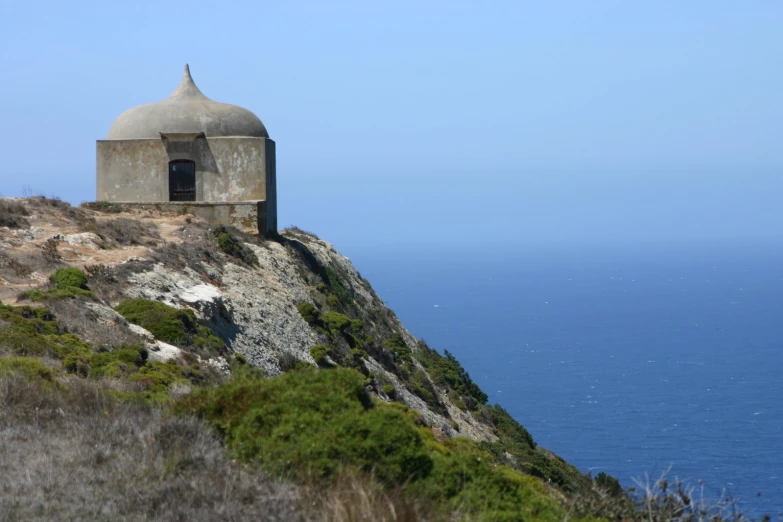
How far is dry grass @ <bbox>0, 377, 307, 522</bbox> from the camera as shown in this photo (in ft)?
24.9

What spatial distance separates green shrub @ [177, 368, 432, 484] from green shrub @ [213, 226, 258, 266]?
18.4m

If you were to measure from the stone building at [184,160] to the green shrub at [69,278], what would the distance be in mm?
12829

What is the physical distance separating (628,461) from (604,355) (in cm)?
5972

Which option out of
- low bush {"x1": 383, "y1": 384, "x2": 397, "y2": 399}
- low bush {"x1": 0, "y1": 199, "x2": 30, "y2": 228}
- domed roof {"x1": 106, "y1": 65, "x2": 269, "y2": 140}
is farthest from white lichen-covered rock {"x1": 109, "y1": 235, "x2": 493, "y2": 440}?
low bush {"x1": 0, "y1": 199, "x2": 30, "y2": 228}

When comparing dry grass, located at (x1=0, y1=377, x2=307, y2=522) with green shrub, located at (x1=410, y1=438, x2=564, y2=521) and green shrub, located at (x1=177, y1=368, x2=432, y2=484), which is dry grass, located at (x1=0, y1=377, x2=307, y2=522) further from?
green shrub, located at (x1=410, y1=438, x2=564, y2=521)

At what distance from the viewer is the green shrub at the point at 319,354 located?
81.8ft

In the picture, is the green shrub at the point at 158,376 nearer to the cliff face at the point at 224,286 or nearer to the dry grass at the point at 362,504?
the cliff face at the point at 224,286

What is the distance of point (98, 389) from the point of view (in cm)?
1071

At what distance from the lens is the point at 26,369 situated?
1122 cm

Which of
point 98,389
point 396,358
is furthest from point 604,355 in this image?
point 98,389

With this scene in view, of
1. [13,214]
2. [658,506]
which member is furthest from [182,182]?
[658,506]

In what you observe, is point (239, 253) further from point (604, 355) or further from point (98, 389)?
point (604, 355)

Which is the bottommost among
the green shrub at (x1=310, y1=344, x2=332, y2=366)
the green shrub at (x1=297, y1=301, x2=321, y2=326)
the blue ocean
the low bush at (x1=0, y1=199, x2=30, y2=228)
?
the blue ocean

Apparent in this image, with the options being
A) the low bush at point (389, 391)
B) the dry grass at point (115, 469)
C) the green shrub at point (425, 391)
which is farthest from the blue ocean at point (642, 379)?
the low bush at point (389, 391)
